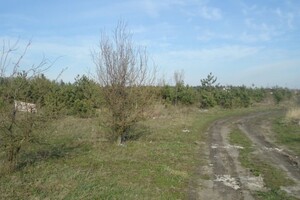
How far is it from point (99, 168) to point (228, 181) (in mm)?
3863

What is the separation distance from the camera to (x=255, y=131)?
25.8 m

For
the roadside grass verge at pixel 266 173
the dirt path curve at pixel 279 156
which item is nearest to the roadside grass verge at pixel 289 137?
the dirt path curve at pixel 279 156

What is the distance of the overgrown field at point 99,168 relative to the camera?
9234 millimetres

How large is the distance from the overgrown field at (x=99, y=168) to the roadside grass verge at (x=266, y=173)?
1.87 meters

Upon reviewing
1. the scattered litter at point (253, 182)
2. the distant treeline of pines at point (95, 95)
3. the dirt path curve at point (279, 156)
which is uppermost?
the distant treeline of pines at point (95, 95)

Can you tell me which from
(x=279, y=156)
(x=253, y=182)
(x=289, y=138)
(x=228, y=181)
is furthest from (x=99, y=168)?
(x=289, y=138)


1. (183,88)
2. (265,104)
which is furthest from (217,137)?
(265,104)

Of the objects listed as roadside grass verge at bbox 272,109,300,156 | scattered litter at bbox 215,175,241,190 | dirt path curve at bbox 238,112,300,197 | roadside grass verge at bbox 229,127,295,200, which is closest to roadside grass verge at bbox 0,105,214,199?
scattered litter at bbox 215,175,241,190

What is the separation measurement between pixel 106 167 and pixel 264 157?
22.7 feet

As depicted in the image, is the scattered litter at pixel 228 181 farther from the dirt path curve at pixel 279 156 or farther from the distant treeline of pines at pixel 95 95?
the distant treeline of pines at pixel 95 95

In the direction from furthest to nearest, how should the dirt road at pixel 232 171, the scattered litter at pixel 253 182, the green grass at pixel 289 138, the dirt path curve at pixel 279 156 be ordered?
the green grass at pixel 289 138, the dirt path curve at pixel 279 156, the scattered litter at pixel 253 182, the dirt road at pixel 232 171

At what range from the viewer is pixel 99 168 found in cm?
1191

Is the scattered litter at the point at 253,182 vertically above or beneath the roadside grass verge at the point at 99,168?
beneath

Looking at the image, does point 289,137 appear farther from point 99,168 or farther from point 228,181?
point 99,168
